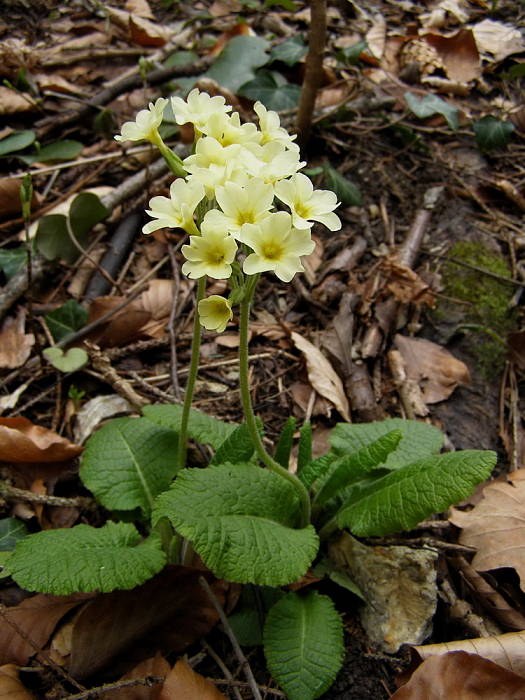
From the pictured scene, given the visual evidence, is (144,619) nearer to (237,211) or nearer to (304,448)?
(304,448)

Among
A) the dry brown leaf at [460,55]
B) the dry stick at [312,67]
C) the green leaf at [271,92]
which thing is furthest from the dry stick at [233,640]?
the dry brown leaf at [460,55]

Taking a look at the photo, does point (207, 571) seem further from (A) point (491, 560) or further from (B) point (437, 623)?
(A) point (491, 560)

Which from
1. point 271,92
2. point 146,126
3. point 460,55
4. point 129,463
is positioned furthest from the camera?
point 460,55

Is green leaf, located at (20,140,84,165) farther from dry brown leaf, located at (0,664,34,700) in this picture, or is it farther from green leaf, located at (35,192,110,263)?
dry brown leaf, located at (0,664,34,700)

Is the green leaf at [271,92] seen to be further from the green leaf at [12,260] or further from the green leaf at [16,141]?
the green leaf at [12,260]

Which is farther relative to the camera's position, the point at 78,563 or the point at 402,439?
the point at 402,439

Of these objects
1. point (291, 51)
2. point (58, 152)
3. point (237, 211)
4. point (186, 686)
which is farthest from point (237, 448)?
point (291, 51)
